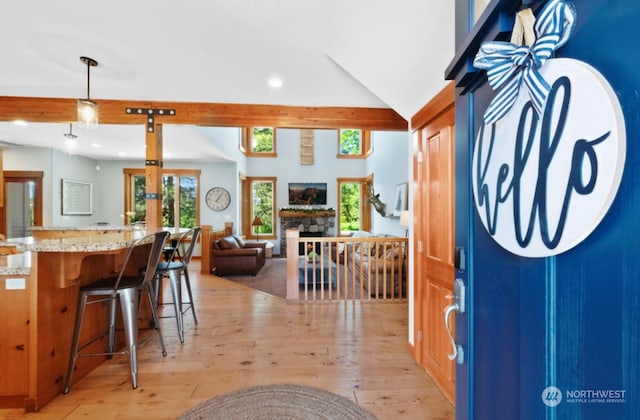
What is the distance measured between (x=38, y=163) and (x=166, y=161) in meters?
2.37

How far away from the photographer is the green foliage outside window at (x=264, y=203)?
29.1ft

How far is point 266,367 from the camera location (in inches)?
91.3

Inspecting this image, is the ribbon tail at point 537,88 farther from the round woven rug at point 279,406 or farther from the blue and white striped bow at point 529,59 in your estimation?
the round woven rug at point 279,406

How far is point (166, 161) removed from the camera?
7191 mm

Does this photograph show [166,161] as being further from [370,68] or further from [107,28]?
[370,68]

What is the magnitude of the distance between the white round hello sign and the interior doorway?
26.8 feet

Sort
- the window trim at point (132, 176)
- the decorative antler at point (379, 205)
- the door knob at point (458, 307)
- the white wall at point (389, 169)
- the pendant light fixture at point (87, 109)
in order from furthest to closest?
1. the window trim at point (132, 176)
2. the decorative antler at point (379, 205)
3. the white wall at point (389, 169)
4. the pendant light fixture at point (87, 109)
5. the door knob at point (458, 307)

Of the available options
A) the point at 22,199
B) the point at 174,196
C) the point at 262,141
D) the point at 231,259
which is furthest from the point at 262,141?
the point at 22,199

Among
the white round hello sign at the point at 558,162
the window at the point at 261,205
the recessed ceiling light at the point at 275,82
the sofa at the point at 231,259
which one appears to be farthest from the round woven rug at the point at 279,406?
the window at the point at 261,205

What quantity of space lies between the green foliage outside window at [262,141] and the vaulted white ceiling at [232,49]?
5.51 meters

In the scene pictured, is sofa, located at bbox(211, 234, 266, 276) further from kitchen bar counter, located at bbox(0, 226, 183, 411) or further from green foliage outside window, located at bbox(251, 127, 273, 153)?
green foliage outside window, located at bbox(251, 127, 273, 153)

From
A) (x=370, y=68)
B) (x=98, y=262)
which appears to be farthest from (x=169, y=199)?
(x=370, y=68)

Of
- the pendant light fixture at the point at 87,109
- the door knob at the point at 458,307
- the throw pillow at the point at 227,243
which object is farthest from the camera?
the throw pillow at the point at 227,243

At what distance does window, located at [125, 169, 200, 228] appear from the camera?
7324 mm
